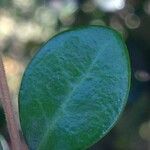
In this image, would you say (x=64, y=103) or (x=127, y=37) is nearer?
(x=64, y=103)

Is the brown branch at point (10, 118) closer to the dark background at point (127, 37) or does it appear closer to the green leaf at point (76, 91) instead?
the green leaf at point (76, 91)

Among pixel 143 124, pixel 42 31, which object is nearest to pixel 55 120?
pixel 143 124

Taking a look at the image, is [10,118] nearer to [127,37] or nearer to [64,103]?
[64,103]

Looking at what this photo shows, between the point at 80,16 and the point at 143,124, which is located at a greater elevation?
the point at 80,16

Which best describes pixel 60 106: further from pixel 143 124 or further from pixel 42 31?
pixel 42 31

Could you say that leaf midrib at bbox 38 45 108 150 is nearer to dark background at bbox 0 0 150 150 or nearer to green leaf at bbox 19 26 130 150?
green leaf at bbox 19 26 130 150

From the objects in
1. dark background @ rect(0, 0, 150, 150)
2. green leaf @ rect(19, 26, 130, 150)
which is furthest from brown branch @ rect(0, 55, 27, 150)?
dark background @ rect(0, 0, 150, 150)

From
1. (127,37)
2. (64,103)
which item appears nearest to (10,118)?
(64,103)

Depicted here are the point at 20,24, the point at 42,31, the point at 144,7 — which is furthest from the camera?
the point at 20,24
